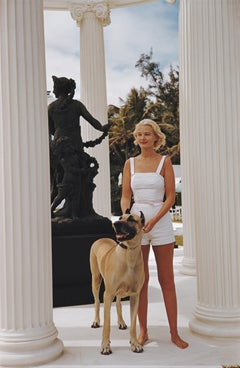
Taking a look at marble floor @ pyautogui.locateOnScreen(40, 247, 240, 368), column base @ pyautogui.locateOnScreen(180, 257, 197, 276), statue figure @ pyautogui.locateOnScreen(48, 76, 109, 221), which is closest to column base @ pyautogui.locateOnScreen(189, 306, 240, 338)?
marble floor @ pyautogui.locateOnScreen(40, 247, 240, 368)

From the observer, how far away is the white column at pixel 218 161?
45.9 ft

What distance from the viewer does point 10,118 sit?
1223cm

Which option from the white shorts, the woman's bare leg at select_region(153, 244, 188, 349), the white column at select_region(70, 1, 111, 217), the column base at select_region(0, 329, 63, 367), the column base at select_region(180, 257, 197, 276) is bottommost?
the column base at select_region(180, 257, 197, 276)

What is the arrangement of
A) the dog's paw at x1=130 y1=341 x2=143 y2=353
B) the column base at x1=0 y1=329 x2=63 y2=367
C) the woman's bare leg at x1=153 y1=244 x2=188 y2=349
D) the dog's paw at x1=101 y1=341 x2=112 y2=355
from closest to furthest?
the column base at x1=0 y1=329 x2=63 y2=367 < the dog's paw at x1=101 y1=341 x2=112 y2=355 < the dog's paw at x1=130 y1=341 x2=143 y2=353 < the woman's bare leg at x1=153 y1=244 x2=188 y2=349

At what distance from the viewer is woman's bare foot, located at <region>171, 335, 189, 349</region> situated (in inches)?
528

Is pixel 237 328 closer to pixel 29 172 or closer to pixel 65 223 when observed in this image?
pixel 29 172

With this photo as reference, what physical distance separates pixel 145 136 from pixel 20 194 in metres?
4.00

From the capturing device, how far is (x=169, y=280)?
44.9ft

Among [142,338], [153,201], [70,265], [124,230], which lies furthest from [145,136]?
[70,265]

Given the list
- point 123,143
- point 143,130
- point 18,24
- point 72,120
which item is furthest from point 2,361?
point 123,143

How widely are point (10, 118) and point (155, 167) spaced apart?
433 centimetres

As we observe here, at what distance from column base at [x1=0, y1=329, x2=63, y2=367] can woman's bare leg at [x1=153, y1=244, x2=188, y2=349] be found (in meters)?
3.53

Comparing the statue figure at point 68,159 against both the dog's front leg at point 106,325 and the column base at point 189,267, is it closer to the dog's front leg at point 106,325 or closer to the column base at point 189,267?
the column base at point 189,267

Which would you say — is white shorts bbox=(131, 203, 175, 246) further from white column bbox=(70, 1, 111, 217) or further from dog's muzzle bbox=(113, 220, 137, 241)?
white column bbox=(70, 1, 111, 217)
